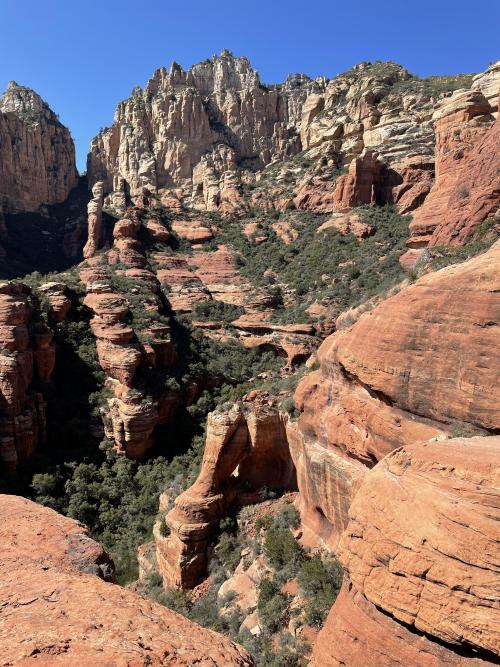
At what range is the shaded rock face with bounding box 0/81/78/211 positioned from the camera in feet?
258

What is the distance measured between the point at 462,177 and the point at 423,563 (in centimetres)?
2031

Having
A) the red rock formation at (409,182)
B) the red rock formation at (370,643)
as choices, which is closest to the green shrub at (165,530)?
the red rock formation at (370,643)

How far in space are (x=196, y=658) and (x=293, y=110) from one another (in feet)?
340

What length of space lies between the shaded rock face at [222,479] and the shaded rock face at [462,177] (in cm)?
1216

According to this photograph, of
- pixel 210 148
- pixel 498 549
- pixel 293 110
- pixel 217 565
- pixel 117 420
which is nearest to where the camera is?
pixel 498 549

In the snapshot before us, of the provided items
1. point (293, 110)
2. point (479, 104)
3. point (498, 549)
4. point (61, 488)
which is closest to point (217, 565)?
point (61, 488)

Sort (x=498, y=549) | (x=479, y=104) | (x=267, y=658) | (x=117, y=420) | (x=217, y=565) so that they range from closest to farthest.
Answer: (x=498, y=549) < (x=267, y=658) < (x=217, y=565) < (x=117, y=420) < (x=479, y=104)

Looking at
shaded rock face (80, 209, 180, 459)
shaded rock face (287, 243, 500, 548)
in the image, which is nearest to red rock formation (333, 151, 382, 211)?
shaded rock face (80, 209, 180, 459)

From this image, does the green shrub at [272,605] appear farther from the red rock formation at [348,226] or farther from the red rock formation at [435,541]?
the red rock formation at [348,226]

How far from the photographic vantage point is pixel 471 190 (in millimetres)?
18953

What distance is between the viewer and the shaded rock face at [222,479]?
18.2 m

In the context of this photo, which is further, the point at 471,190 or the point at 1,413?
the point at 1,413

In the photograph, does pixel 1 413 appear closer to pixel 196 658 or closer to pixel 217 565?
pixel 217 565

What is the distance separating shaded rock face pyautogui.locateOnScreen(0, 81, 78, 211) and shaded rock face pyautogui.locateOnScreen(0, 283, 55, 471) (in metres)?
58.7
